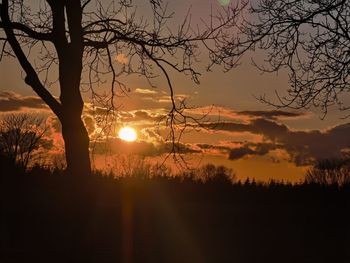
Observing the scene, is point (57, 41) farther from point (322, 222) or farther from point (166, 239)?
point (322, 222)

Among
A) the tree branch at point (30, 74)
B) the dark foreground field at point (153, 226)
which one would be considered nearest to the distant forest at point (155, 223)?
the dark foreground field at point (153, 226)

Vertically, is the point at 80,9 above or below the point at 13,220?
above

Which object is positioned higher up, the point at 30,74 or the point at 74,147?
the point at 30,74

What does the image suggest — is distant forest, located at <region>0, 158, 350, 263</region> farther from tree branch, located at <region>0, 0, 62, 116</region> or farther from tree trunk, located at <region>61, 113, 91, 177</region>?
tree branch, located at <region>0, 0, 62, 116</region>

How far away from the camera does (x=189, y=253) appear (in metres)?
12.2

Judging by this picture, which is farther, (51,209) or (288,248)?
(51,209)

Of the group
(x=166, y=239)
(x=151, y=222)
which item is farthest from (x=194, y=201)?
(x=166, y=239)

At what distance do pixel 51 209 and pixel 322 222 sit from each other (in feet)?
25.4

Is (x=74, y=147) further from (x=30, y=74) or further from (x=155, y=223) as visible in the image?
(x=155, y=223)

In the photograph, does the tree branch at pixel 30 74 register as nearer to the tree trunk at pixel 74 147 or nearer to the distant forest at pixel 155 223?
the tree trunk at pixel 74 147

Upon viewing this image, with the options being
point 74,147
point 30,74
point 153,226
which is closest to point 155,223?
point 153,226

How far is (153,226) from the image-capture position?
1488 cm

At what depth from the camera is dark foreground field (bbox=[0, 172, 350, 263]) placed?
11.5 m

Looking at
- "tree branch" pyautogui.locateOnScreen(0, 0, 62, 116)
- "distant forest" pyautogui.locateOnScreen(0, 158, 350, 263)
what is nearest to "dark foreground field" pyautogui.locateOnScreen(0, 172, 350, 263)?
"distant forest" pyautogui.locateOnScreen(0, 158, 350, 263)
